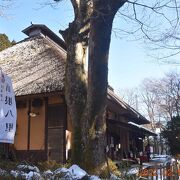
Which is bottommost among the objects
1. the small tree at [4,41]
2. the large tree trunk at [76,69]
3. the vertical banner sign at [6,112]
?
the vertical banner sign at [6,112]

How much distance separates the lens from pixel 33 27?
59.9 ft

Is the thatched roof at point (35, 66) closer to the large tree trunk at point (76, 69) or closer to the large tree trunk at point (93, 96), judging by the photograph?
the large tree trunk at point (76, 69)

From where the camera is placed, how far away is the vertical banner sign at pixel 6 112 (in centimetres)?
340

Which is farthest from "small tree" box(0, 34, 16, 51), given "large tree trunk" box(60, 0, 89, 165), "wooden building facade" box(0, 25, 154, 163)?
"large tree trunk" box(60, 0, 89, 165)

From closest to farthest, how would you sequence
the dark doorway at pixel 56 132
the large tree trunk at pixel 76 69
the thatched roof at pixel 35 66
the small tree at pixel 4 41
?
the large tree trunk at pixel 76 69 → the thatched roof at pixel 35 66 → the dark doorway at pixel 56 132 → the small tree at pixel 4 41

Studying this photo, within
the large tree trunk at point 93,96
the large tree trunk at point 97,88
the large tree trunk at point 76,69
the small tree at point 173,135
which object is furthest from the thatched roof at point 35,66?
the small tree at point 173,135

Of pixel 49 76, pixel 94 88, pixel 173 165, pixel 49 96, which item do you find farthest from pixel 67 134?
pixel 94 88

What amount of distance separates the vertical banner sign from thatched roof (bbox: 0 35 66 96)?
778 cm

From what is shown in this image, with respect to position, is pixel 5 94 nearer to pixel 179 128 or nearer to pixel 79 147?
pixel 79 147

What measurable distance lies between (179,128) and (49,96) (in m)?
16.5

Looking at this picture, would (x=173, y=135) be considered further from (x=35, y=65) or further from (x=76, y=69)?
(x=76, y=69)

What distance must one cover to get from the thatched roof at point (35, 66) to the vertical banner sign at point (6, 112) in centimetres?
778

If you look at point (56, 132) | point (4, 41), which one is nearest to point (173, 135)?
point (4, 41)

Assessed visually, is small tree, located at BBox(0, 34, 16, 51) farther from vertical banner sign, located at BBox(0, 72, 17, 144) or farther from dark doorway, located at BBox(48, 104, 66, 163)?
vertical banner sign, located at BBox(0, 72, 17, 144)
